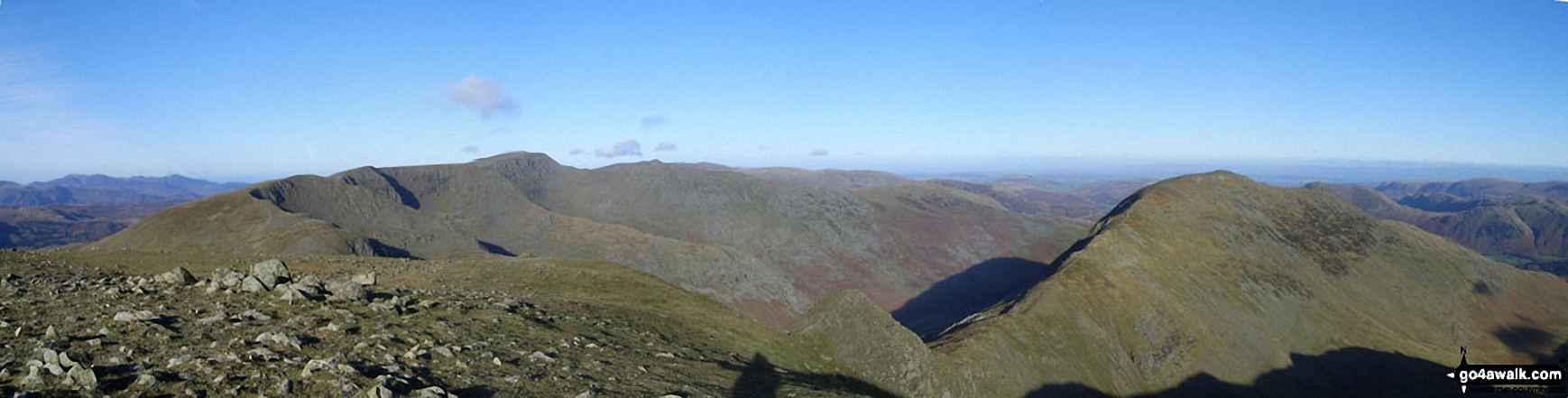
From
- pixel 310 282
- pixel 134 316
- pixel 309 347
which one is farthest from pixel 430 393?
A: pixel 310 282

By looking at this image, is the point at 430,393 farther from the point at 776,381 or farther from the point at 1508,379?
the point at 1508,379

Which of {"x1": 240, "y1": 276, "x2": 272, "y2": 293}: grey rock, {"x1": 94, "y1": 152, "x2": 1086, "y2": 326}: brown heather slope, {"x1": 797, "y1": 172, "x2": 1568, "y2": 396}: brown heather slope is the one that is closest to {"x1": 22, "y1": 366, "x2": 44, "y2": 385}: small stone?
{"x1": 240, "y1": 276, "x2": 272, "y2": 293}: grey rock

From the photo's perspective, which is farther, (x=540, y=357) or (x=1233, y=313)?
(x=1233, y=313)

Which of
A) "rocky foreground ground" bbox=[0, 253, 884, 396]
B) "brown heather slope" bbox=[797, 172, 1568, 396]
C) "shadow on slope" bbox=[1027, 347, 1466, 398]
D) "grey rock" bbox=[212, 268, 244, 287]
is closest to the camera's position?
"rocky foreground ground" bbox=[0, 253, 884, 396]

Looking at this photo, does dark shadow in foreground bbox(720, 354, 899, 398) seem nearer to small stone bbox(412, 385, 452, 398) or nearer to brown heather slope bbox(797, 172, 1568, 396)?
brown heather slope bbox(797, 172, 1568, 396)

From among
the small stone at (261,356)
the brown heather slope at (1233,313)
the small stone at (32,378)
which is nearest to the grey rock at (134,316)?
the small stone at (261,356)

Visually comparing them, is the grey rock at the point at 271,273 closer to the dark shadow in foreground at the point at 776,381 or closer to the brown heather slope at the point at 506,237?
the dark shadow in foreground at the point at 776,381
